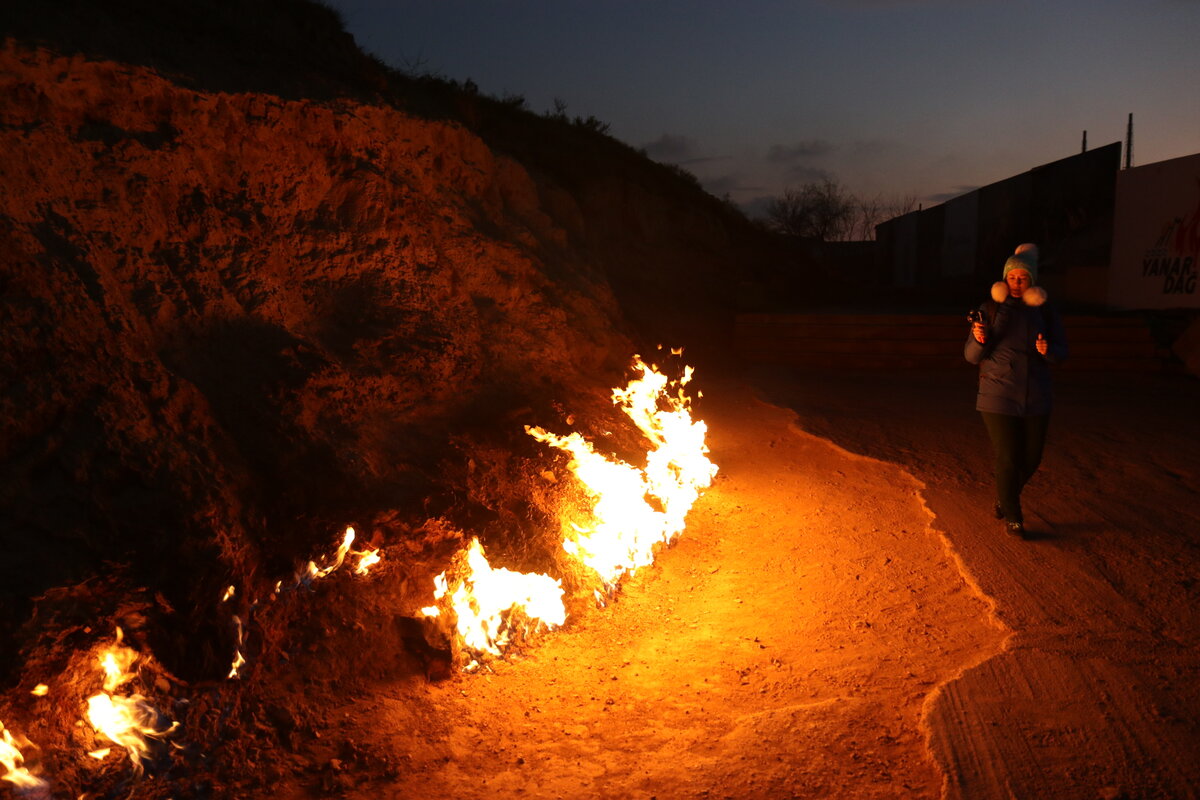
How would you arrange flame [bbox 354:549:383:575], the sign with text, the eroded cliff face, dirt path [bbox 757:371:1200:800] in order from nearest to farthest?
dirt path [bbox 757:371:1200:800]
the eroded cliff face
flame [bbox 354:549:383:575]
the sign with text

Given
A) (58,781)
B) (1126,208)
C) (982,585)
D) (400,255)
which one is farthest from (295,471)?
(1126,208)

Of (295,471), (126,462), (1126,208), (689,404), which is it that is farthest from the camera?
(1126,208)

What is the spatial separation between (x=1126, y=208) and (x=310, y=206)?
44.6ft

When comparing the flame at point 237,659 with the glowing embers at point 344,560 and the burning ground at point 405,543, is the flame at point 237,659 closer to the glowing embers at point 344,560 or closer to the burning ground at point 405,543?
the burning ground at point 405,543

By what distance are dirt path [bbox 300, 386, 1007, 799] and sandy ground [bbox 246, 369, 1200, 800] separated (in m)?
0.01

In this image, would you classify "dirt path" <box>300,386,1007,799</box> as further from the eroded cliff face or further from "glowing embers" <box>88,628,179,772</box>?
the eroded cliff face

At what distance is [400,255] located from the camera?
259 inches

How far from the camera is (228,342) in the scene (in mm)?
5039

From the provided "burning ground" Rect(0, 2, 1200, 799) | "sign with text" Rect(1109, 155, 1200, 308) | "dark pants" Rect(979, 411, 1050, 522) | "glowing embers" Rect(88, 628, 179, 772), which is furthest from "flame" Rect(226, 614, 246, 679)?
"sign with text" Rect(1109, 155, 1200, 308)

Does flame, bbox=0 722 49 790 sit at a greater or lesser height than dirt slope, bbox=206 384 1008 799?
greater

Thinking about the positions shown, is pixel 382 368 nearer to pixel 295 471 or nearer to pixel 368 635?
pixel 295 471

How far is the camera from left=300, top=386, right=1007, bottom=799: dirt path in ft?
11.2

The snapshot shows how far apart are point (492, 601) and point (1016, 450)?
11.5 ft

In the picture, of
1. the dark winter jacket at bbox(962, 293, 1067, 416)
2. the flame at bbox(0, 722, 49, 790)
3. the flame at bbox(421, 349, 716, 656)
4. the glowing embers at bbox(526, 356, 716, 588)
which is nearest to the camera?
the flame at bbox(0, 722, 49, 790)
